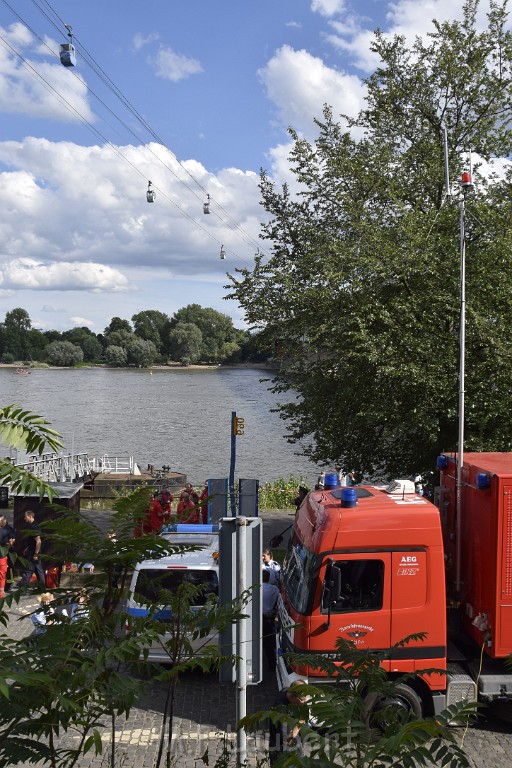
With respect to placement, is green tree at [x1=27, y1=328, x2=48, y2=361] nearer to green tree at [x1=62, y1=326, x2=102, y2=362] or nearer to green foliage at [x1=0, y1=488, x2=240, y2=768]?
green tree at [x1=62, y1=326, x2=102, y2=362]

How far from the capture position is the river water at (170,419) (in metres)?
42.4

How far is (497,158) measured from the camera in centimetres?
1855

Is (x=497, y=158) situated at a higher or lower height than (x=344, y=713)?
higher

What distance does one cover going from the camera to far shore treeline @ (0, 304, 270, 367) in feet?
452

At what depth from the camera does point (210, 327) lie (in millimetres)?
148375

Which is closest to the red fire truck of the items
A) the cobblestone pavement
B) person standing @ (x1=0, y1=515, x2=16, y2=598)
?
the cobblestone pavement

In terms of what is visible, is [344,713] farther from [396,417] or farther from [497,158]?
[497,158]

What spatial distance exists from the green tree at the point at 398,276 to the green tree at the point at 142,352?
119552mm

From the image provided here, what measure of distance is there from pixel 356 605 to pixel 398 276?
9.08 m

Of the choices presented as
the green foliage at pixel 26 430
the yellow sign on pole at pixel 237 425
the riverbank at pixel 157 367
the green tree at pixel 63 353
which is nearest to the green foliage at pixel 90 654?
the green foliage at pixel 26 430

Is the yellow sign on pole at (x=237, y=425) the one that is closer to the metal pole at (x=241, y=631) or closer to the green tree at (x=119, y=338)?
the metal pole at (x=241, y=631)

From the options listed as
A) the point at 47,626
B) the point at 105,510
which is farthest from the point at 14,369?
the point at 47,626

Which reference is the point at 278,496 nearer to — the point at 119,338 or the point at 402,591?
the point at 402,591

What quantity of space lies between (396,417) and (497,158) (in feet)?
26.2
